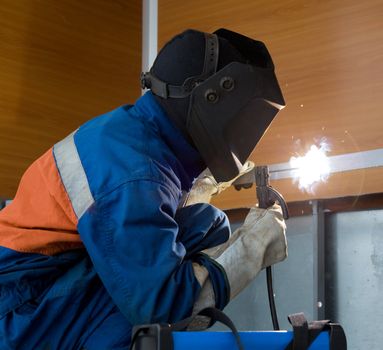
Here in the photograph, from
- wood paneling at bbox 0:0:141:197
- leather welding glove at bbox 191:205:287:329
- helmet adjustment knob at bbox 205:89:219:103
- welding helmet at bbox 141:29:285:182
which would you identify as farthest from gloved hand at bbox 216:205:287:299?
wood paneling at bbox 0:0:141:197

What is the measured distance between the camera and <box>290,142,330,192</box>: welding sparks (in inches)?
96.8

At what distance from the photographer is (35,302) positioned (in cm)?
161

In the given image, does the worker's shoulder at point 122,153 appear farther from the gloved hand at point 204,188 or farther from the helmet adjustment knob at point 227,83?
the gloved hand at point 204,188

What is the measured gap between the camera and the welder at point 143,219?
1488mm

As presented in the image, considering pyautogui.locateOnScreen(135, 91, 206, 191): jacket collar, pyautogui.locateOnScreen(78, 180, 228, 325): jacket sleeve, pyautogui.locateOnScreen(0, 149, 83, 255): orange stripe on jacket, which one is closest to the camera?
pyautogui.locateOnScreen(78, 180, 228, 325): jacket sleeve

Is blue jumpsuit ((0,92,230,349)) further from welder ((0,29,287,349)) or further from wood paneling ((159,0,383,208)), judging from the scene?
wood paneling ((159,0,383,208))

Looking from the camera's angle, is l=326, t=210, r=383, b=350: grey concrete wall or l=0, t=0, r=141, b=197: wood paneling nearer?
l=326, t=210, r=383, b=350: grey concrete wall

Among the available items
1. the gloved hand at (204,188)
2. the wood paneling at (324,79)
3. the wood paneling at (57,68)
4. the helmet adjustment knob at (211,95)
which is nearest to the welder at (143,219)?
the helmet adjustment knob at (211,95)

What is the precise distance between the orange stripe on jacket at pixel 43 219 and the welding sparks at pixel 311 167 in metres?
1.00

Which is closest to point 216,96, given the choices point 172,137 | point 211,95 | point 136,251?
point 211,95

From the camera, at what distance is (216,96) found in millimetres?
1654

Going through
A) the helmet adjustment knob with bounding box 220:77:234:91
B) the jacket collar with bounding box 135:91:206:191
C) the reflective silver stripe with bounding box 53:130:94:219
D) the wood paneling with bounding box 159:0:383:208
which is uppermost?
the wood paneling with bounding box 159:0:383:208

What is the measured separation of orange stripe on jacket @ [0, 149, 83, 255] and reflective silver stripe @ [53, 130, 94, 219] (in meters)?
0.01

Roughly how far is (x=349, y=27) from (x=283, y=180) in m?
0.46
